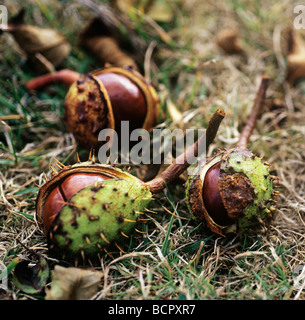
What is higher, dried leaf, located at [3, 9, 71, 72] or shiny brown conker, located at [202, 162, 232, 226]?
dried leaf, located at [3, 9, 71, 72]

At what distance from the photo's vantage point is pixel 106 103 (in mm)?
1227

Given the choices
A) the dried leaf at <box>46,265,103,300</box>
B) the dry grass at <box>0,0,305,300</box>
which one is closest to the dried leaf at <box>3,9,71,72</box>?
the dry grass at <box>0,0,305,300</box>

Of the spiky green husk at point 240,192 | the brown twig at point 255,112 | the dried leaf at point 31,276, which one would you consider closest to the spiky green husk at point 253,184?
the spiky green husk at point 240,192

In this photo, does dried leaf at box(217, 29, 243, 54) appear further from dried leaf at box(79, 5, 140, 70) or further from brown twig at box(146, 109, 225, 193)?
brown twig at box(146, 109, 225, 193)

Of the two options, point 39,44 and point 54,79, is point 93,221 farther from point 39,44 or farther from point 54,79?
point 39,44

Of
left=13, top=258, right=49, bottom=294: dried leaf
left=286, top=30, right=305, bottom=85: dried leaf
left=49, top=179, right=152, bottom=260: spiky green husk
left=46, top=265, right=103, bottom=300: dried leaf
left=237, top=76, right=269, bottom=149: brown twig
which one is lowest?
A: left=13, top=258, right=49, bottom=294: dried leaf

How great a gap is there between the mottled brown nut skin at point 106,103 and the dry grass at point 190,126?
18 centimetres

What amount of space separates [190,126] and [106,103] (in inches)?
18.1

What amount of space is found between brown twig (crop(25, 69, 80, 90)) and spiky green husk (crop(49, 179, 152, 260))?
0.69m

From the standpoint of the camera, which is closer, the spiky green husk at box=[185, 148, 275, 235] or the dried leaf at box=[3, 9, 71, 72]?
the spiky green husk at box=[185, 148, 275, 235]

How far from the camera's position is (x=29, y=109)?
1.62m

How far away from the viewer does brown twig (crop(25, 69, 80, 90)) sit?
4.86 feet

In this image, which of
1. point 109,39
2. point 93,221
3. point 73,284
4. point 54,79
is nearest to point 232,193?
point 93,221
